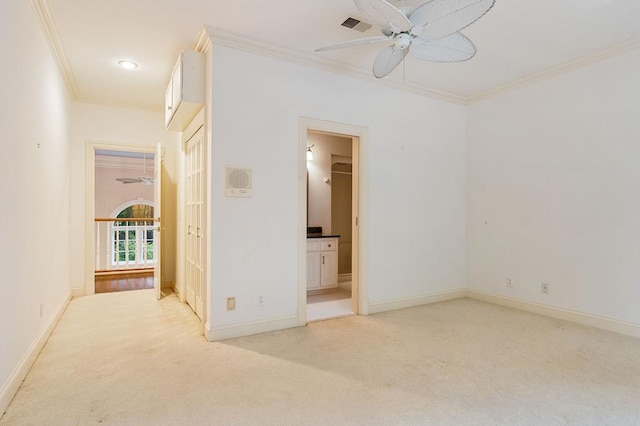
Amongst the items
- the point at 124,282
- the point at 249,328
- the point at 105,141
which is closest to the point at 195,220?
the point at 249,328

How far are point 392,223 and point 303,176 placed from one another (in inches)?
51.7

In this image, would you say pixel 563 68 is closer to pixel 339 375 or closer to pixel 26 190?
pixel 339 375

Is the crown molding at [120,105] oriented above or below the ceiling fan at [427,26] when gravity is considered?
above

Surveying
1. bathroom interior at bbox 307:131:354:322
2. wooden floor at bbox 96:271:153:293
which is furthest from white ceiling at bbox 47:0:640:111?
wooden floor at bbox 96:271:153:293

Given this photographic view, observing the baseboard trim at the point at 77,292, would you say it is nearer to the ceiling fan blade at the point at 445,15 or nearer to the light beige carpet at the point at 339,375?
the light beige carpet at the point at 339,375

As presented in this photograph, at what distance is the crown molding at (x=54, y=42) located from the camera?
102 inches

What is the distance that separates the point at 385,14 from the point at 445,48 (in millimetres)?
643

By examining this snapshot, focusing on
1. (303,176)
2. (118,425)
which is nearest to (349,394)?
(118,425)

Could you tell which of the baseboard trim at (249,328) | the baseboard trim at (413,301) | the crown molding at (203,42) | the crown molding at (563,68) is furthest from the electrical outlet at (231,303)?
the crown molding at (563,68)

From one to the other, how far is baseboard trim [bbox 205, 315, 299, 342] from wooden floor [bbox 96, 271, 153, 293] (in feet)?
9.43

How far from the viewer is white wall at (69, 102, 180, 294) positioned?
4676mm

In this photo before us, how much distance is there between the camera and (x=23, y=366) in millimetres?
2305

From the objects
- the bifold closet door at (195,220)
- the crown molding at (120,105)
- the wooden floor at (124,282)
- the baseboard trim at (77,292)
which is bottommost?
the wooden floor at (124,282)

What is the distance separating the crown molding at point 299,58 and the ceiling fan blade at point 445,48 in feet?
4.19
